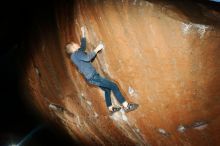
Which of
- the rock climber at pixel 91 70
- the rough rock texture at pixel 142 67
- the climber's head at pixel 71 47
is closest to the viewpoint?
the rough rock texture at pixel 142 67

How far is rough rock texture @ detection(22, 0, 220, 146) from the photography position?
5121 millimetres

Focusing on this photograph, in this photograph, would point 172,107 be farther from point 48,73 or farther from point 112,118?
point 48,73

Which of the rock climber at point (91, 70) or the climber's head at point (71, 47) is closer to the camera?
the rock climber at point (91, 70)

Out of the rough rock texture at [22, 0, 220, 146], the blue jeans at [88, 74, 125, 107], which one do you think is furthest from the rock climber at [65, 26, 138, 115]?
the rough rock texture at [22, 0, 220, 146]

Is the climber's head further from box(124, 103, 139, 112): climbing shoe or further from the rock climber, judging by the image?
box(124, 103, 139, 112): climbing shoe

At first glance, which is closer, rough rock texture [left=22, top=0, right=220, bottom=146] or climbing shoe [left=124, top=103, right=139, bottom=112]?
rough rock texture [left=22, top=0, right=220, bottom=146]

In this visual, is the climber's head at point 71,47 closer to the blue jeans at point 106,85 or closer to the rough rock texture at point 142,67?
the rough rock texture at point 142,67

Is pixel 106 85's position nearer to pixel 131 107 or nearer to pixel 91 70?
pixel 91 70

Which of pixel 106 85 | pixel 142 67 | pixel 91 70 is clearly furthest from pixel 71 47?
pixel 142 67

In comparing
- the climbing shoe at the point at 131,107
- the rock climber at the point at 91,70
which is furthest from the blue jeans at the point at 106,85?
the climbing shoe at the point at 131,107

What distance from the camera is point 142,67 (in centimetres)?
564

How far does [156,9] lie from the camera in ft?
16.7

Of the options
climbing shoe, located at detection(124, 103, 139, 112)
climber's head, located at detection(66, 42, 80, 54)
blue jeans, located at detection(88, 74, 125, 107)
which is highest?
climber's head, located at detection(66, 42, 80, 54)

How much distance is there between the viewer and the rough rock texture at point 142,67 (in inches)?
202
